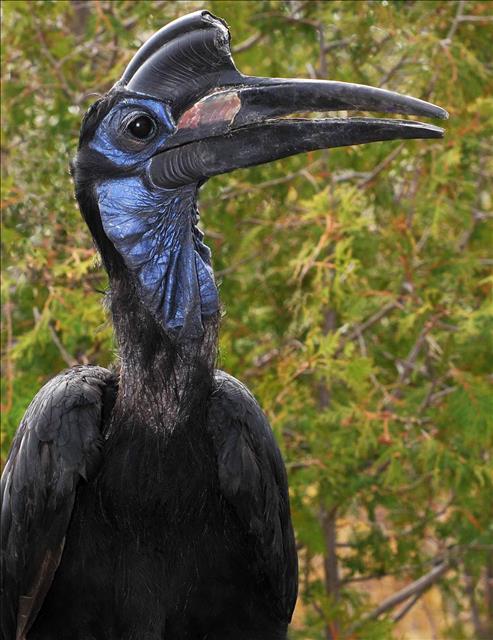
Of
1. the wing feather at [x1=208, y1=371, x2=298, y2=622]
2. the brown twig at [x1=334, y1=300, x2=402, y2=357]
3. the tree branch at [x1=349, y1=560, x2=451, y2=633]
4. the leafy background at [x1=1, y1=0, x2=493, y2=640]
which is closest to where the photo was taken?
the wing feather at [x1=208, y1=371, x2=298, y2=622]

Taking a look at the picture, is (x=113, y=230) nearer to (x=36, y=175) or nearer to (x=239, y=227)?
(x=36, y=175)

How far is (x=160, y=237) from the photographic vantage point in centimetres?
342

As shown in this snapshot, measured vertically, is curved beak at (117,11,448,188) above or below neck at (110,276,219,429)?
above

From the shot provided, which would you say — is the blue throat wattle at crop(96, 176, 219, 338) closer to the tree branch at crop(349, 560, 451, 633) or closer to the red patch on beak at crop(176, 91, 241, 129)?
the red patch on beak at crop(176, 91, 241, 129)

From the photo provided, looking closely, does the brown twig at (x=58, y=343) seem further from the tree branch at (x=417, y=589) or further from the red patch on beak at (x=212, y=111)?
the red patch on beak at (x=212, y=111)

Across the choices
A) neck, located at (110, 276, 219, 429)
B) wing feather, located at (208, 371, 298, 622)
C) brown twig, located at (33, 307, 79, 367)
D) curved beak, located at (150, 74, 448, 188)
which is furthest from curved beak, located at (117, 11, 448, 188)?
brown twig, located at (33, 307, 79, 367)

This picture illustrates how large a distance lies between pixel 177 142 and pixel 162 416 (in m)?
0.80

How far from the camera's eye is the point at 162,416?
11.5 ft

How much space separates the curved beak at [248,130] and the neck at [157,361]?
0.39 meters

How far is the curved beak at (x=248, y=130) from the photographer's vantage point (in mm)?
3320

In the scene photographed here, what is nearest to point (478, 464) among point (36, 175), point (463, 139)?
point (463, 139)

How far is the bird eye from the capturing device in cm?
338

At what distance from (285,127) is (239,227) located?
112 inches

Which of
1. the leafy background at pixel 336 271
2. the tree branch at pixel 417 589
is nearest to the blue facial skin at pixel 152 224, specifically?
the leafy background at pixel 336 271
